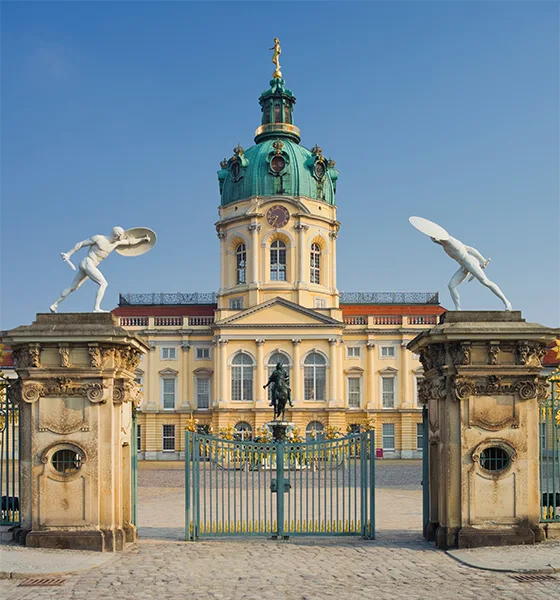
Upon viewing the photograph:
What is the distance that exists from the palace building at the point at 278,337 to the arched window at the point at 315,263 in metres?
0.10

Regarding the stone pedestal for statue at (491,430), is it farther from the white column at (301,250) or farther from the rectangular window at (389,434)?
the rectangular window at (389,434)

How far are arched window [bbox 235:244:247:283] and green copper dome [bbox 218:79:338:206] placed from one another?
3.49m

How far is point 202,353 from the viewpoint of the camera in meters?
62.4

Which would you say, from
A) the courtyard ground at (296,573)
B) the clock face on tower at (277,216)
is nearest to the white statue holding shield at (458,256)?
the courtyard ground at (296,573)

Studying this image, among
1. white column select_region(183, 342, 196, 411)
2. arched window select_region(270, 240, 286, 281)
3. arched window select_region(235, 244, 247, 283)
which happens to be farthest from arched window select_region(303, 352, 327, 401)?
white column select_region(183, 342, 196, 411)

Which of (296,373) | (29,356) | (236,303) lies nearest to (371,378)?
(296,373)

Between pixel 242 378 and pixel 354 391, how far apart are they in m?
8.09

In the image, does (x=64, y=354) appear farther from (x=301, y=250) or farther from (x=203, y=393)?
(x=203, y=393)

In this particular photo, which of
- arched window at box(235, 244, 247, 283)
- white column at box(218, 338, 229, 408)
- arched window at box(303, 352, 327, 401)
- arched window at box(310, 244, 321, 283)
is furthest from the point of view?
arched window at box(235, 244, 247, 283)

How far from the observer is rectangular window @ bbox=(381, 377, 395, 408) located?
6203 centimetres

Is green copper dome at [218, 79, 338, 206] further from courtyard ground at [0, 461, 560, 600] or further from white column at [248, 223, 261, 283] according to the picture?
courtyard ground at [0, 461, 560, 600]

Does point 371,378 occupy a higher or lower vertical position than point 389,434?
higher

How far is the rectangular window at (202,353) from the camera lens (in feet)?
204

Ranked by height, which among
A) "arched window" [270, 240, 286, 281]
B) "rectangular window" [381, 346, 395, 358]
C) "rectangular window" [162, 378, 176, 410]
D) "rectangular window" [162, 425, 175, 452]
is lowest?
"rectangular window" [162, 425, 175, 452]
